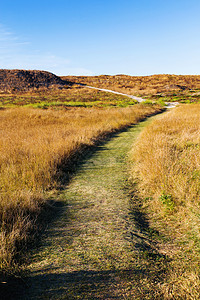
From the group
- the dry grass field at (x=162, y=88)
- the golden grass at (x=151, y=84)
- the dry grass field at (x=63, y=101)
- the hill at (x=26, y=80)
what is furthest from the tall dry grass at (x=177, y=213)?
the hill at (x=26, y=80)

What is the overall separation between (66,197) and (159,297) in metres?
2.61

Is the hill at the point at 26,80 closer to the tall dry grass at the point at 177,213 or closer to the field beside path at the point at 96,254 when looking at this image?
the tall dry grass at the point at 177,213

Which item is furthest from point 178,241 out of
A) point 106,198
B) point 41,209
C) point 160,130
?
point 160,130

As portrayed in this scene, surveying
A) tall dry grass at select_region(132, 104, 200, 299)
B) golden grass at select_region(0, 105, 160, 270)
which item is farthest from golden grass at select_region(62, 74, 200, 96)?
tall dry grass at select_region(132, 104, 200, 299)

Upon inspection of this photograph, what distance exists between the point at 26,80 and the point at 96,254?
3724 inches

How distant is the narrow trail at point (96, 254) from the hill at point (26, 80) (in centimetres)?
7976

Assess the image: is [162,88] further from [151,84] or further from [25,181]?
[25,181]

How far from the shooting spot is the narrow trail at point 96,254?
2014mm

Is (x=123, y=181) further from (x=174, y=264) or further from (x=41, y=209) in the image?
(x=174, y=264)

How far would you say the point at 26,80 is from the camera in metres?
87.1

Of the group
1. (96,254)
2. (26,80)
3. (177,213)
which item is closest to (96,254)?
(96,254)

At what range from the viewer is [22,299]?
194 cm

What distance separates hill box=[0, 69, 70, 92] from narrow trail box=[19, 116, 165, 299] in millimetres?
79758

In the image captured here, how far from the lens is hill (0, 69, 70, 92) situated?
8019 centimetres
